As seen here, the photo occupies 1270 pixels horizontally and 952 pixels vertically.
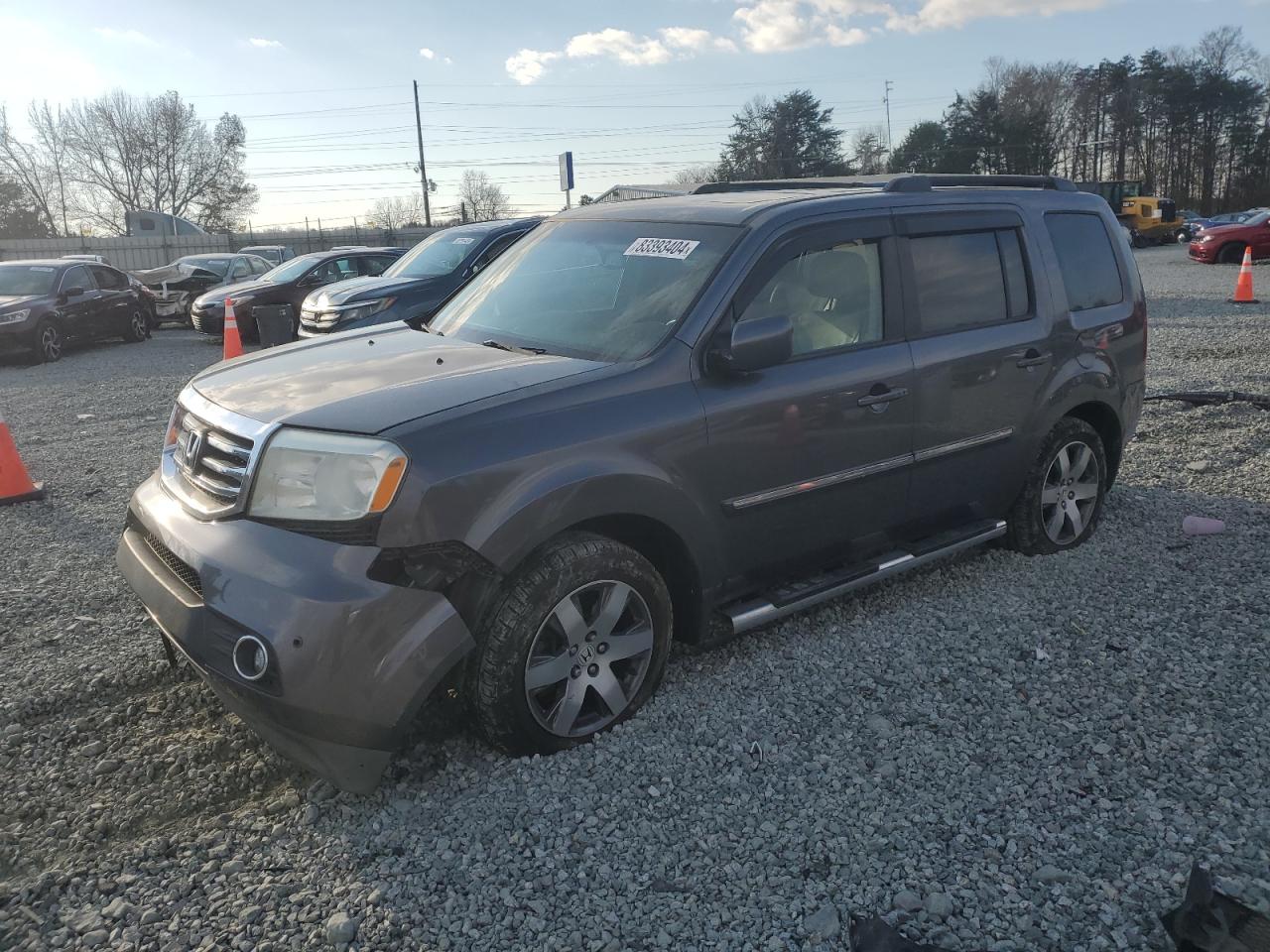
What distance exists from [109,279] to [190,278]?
274 cm

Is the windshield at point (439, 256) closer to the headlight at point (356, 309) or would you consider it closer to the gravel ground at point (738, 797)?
the headlight at point (356, 309)

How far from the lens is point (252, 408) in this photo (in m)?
3.16

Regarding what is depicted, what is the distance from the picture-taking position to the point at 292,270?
15.6 meters

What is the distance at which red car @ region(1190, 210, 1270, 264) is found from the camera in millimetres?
24812

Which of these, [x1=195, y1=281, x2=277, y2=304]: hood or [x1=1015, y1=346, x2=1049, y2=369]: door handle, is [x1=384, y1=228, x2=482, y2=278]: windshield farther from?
[x1=1015, y1=346, x2=1049, y2=369]: door handle

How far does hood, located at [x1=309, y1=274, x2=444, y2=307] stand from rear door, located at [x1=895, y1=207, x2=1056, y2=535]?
7.52 meters

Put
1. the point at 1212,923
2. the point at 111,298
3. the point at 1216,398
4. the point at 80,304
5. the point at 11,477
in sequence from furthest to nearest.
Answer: the point at 111,298
the point at 80,304
the point at 1216,398
the point at 11,477
the point at 1212,923

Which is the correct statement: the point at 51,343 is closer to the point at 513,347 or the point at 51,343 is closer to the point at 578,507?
the point at 513,347

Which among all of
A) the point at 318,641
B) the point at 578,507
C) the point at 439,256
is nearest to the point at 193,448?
the point at 318,641

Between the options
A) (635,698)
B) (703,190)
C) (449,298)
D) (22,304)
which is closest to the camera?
(635,698)

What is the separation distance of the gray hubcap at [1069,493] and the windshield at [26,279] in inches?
607

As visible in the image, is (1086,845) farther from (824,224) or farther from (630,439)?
(824,224)

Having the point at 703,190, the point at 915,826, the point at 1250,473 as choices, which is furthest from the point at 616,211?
the point at 1250,473

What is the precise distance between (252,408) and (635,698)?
163 cm
